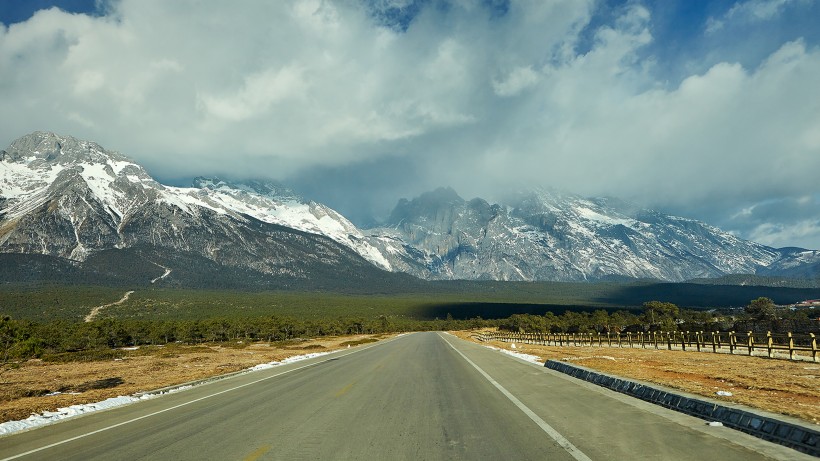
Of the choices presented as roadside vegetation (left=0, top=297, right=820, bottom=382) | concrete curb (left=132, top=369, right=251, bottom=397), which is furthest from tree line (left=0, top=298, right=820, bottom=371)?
concrete curb (left=132, top=369, right=251, bottom=397)

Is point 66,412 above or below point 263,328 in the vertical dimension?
above

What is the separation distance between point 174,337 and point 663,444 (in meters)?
119

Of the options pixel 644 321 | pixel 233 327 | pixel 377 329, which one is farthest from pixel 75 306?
pixel 644 321

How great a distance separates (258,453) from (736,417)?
363 inches

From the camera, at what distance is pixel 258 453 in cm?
842

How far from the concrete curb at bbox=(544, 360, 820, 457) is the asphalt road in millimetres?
311

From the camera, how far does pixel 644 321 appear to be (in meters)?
110

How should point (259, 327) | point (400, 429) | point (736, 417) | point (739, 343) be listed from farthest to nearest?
1. point (259, 327)
2. point (739, 343)
3. point (400, 429)
4. point (736, 417)

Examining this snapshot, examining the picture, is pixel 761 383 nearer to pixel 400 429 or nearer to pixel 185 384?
pixel 400 429

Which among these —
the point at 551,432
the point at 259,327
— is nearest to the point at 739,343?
the point at 551,432

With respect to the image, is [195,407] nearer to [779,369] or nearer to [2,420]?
[2,420]

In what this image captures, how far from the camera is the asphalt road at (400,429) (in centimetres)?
812

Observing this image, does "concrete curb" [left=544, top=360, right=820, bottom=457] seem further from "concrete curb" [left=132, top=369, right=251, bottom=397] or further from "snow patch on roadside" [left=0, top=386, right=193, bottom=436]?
"concrete curb" [left=132, top=369, right=251, bottom=397]

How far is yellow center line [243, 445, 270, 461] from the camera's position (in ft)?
26.5
